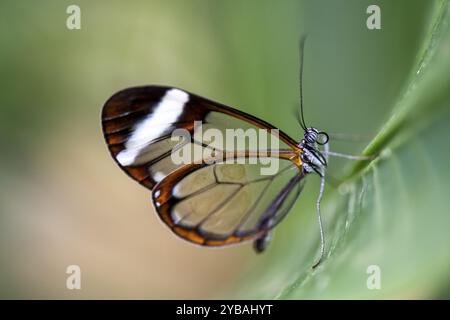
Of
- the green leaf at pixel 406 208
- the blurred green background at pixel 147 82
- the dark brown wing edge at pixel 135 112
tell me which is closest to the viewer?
the green leaf at pixel 406 208

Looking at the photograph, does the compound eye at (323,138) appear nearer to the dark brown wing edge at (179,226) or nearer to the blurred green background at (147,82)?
the blurred green background at (147,82)

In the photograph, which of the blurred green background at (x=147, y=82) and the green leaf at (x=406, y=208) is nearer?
the green leaf at (x=406, y=208)

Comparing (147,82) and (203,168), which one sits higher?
(147,82)

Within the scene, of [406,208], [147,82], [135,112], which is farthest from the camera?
[147,82]

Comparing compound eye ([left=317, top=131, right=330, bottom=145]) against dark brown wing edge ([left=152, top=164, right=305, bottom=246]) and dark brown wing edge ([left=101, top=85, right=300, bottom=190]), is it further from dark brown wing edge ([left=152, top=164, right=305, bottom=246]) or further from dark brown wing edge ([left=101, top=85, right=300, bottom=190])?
dark brown wing edge ([left=152, top=164, right=305, bottom=246])

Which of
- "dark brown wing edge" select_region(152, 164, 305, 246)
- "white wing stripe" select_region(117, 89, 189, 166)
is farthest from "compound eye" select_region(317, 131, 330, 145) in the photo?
"white wing stripe" select_region(117, 89, 189, 166)

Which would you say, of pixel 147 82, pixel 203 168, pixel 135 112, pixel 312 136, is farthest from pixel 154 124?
pixel 147 82

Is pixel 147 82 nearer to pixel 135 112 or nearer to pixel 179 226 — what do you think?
pixel 135 112

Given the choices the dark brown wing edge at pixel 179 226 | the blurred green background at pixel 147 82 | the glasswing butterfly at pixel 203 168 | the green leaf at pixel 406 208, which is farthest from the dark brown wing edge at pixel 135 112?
the green leaf at pixel 406 208
